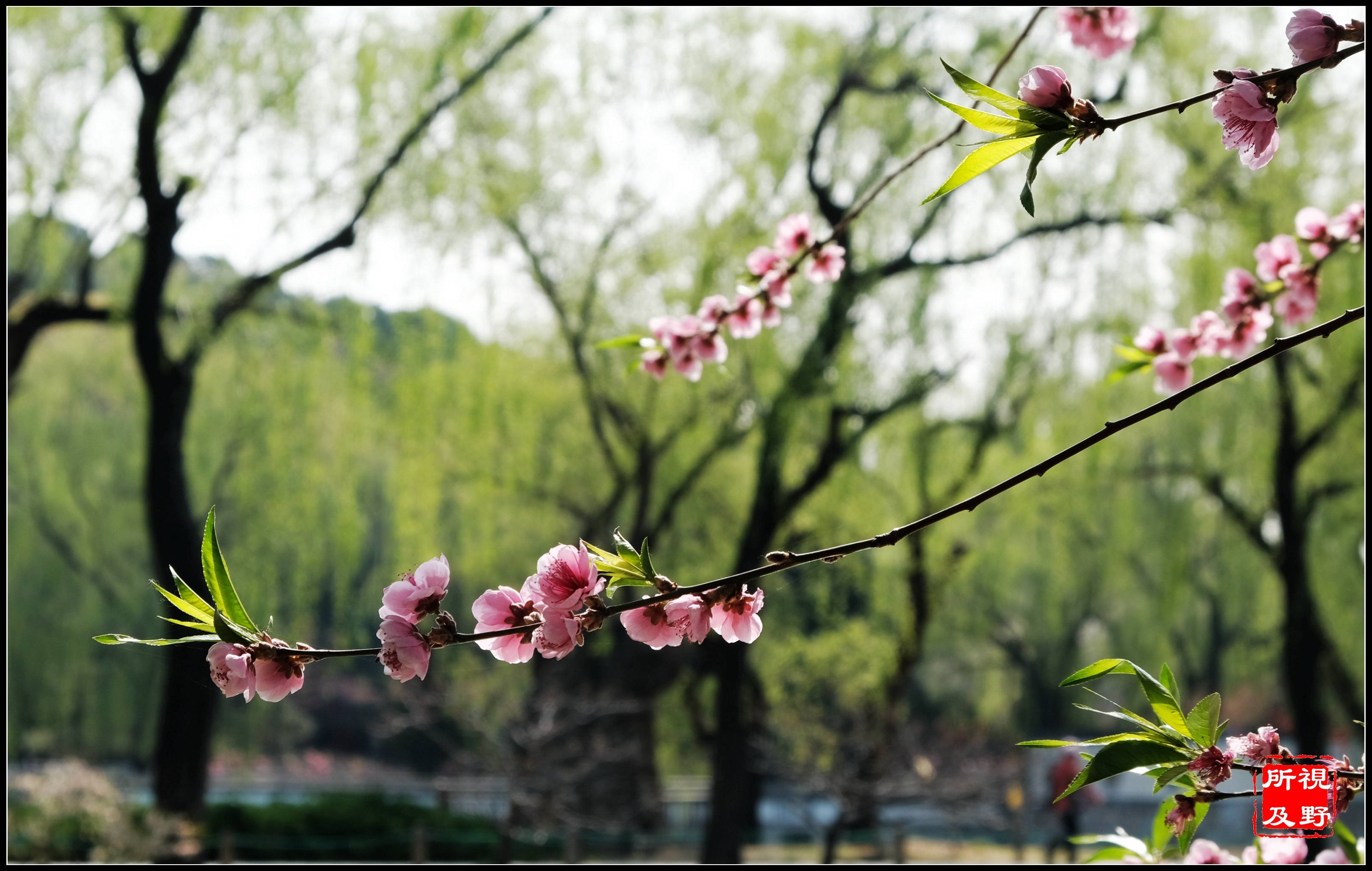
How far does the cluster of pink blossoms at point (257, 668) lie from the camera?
0.77 metres

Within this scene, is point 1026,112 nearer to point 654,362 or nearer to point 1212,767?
point 1212,767

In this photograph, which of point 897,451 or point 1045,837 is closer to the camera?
point 897,451

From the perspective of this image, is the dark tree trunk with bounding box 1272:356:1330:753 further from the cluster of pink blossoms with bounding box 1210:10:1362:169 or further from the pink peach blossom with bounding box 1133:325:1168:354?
the cluster of pink blossoms with bounding box 1210:10:1362:169

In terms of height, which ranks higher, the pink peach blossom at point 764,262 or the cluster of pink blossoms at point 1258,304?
the pink peach blossom at point 764,262

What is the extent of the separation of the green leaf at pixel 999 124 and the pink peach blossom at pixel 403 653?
0.51 meters

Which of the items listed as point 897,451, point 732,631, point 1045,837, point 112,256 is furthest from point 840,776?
point 732,631

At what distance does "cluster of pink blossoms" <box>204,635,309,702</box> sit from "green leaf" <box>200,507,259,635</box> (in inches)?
0.7

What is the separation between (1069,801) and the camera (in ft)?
19.4

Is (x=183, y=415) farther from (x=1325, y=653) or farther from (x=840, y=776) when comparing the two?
(x=1325, y=653)

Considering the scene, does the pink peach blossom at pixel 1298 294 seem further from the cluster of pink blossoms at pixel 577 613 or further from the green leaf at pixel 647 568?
the green leaf at pixel 647 568

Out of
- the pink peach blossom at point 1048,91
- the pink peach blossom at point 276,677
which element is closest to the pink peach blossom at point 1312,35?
the pink peach blossom at point 1048,91

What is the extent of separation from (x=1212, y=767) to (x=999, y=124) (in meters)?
0.48

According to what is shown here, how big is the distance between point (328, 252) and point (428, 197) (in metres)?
0.72

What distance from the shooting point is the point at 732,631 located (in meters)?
0.84
